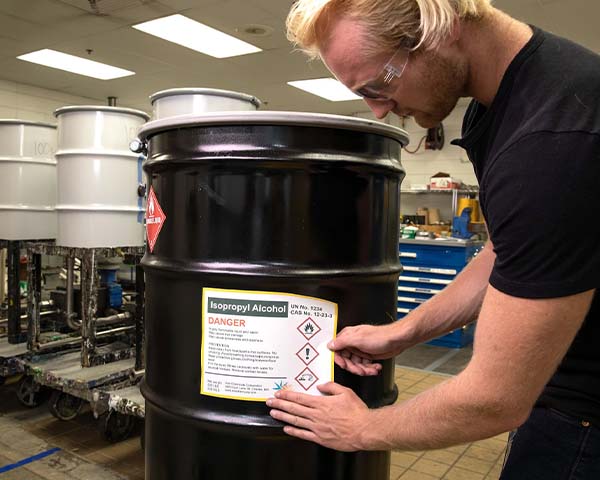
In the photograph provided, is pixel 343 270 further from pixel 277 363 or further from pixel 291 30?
pixel 291 30

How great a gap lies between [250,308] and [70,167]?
221 cm

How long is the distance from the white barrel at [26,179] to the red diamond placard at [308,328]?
296 centimetres

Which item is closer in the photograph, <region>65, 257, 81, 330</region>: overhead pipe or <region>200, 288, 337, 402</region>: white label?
<region>200, 288, 337, 402</region>: white label

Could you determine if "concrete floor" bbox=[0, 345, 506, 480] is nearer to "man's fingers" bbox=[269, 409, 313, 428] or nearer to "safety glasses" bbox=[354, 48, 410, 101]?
"man's fingers" bbox=[269, 409, 313, 428]

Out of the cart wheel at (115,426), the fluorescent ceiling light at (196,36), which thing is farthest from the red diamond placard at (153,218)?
the fluorescent ceiling light at (196,36)

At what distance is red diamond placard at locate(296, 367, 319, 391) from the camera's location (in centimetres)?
96

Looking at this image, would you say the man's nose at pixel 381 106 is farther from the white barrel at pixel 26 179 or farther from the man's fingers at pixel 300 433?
the white barrel at pixel 26 179

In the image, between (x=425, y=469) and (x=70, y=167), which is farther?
(x=70, y=167)

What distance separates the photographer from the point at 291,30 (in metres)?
0.98

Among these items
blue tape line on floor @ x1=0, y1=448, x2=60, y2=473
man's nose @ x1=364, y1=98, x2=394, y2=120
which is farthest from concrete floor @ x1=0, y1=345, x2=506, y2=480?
man's nose @ x1=364, y1=98, x2=394, y2=120

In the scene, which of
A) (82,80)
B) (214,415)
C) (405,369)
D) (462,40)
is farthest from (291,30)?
(82,80)

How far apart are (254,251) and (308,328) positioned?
0.56ft

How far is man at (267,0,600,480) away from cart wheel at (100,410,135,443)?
216 centimetres

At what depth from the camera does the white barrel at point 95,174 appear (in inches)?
108
